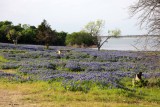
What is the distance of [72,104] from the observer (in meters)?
13.1

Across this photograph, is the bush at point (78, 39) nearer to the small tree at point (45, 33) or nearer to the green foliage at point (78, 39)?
the green foliage at point (78, 39)

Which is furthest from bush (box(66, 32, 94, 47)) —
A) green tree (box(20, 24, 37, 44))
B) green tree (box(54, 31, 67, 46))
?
green tree (box(20, 24, 37, 44))

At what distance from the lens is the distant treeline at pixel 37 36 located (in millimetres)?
59969

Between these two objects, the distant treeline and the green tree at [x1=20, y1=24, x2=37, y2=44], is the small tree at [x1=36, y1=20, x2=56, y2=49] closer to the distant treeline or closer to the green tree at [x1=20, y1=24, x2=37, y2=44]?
the distant treeline

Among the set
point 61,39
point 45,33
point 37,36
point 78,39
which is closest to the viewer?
point 45,33

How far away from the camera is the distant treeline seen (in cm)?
5997

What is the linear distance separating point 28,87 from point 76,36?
75.2 metres

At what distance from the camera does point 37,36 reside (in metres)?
61.6

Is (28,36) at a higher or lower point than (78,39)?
higher

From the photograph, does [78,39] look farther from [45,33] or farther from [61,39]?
[45,33]

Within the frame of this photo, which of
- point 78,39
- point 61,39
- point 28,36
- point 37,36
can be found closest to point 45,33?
point 37,36

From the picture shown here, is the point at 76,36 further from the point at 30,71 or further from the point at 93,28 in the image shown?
the point at 30,71

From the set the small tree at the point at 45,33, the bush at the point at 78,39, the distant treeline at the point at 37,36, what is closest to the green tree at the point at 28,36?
the distant treeline at the point at 37,36

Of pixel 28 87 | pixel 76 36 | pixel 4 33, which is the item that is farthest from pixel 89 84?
pixel 76 36
